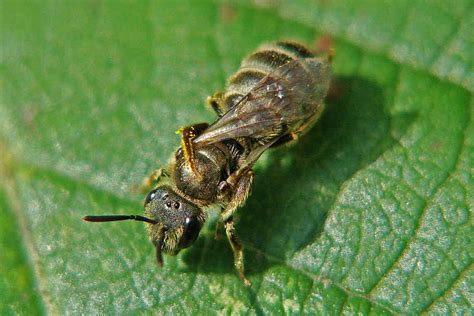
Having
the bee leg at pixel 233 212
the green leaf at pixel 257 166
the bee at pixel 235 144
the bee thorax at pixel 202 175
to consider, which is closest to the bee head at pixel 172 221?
the bee at pixel 235 144

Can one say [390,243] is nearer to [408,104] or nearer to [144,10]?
[408,104]

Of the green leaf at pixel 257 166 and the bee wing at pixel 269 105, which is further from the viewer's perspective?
the bee wing at pixel 269 105

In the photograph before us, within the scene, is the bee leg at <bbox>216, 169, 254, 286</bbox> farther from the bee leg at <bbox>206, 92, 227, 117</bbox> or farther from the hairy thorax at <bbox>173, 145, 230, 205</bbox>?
the bee leg at <bbox>206, 92, 227, 117</bbox>

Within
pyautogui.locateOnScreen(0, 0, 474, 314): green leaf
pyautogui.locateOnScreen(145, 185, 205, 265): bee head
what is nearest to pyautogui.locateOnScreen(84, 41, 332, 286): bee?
pyautogui.locateOnScreen(145, 185, 205, 265): bee head

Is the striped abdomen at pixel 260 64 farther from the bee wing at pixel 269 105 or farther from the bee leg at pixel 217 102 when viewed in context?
the bee wing at pixel 269 105

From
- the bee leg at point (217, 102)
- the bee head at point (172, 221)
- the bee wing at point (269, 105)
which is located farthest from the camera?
the bee leg at point (217, 102)

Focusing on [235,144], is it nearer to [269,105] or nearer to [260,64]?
[269,105]

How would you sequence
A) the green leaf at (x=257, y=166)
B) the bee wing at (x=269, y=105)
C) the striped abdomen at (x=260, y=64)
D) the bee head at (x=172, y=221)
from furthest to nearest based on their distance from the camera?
the striped abdomen at (x=260, y=64)
the bee wing at (x=269, y=105)
the green leaf at (x=257, y=166)
the bee head at (x=172, y=221)
